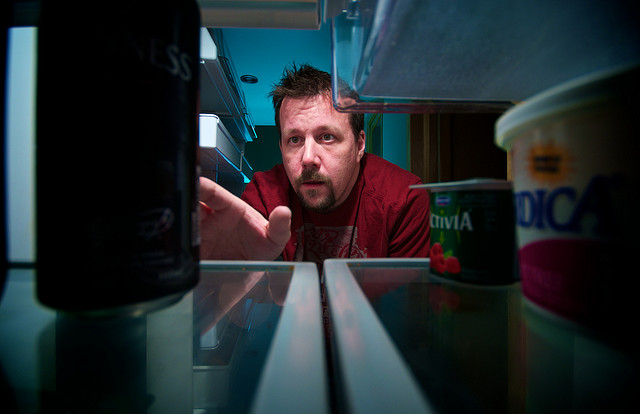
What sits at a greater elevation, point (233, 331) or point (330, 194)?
point (330, 194)

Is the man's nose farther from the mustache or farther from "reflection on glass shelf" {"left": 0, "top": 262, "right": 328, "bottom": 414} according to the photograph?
"reflection on glass shelf" {"left": 0, "top": 262, "right": 328, "bottom": 414}

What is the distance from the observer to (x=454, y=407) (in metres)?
0.20

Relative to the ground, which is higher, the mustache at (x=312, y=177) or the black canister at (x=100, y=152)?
the mustache at (x=312, y=177)

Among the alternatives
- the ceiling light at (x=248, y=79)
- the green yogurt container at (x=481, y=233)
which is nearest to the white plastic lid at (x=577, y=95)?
the green yogurt container at (x=481, y=233)

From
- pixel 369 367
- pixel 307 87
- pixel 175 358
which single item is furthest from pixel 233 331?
pixel 307 87

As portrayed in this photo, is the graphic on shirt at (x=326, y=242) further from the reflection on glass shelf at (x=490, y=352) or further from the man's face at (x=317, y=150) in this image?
the reflection on glass shelf at (x=490, y=352)

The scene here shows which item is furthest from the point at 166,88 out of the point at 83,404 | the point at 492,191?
the point at 492,191

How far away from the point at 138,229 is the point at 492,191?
0.35 m

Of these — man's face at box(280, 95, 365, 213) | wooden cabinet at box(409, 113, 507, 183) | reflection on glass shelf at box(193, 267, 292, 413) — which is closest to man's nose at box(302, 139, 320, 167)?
man's face at box(280, 95, 365, 213)

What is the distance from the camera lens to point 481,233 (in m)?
0.33

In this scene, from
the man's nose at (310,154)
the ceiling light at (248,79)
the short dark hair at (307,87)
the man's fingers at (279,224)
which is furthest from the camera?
the ceiling light at (248,79)

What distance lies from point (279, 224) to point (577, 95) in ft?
1.36

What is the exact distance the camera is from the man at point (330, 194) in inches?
47.2

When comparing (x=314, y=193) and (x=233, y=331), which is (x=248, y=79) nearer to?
(x=314, y=193)
